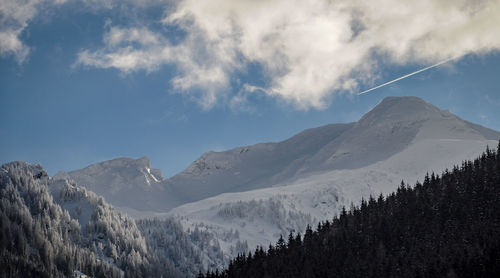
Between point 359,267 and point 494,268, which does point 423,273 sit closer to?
point 494,268

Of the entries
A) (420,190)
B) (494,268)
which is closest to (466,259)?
(494,268)

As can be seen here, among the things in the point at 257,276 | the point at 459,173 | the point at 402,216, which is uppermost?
the point at 459,173

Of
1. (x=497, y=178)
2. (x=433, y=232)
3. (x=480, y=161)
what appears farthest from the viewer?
(x=480, y=161)

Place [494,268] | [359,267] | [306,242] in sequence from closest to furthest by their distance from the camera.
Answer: [494,268], [359,267], [306,242]

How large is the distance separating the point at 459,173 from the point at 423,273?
257 ft

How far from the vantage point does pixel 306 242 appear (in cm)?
17888

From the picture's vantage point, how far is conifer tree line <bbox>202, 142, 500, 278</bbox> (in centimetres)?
12575

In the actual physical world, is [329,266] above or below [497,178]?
below

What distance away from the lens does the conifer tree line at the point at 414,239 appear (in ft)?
413

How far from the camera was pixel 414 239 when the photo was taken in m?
154

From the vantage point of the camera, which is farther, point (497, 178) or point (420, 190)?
point (420, 190)

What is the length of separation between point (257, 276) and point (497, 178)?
88.6 metres

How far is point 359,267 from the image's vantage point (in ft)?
475

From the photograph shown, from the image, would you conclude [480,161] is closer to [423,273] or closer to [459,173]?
[459,173]
